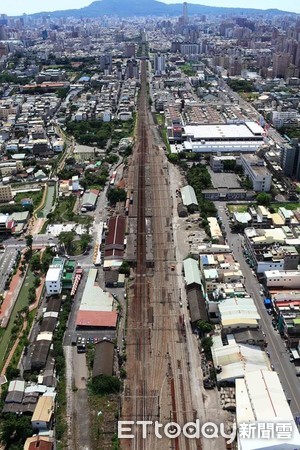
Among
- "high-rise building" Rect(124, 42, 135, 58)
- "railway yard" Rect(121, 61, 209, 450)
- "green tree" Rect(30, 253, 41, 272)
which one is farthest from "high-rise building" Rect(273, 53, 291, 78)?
"green tree" Rect(30, 253, 41, 272)

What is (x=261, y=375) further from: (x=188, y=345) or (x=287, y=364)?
(x=188, y=345)

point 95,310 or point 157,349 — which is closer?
point 157,349

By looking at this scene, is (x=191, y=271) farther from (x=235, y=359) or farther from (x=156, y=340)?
(x=235, y=359)

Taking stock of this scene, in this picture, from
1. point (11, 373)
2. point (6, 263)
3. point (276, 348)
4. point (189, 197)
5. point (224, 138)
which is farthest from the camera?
point (224, 138)

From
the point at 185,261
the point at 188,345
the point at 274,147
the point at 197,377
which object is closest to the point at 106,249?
the point at 185,261

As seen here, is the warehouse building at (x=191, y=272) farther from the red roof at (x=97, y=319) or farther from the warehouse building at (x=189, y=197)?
the warehouse building at (x=189, y=197)

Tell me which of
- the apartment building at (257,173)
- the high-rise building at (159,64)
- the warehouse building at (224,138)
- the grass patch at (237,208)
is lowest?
the grass patch at (237,208)

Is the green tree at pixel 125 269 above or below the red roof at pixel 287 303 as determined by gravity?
above

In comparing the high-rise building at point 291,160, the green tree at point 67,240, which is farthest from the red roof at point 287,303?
the high-rise building at point 291,160

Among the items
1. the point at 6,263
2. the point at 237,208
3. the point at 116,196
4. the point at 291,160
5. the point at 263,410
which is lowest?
the point at 263,410

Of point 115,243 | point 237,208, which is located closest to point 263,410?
point 115,243
